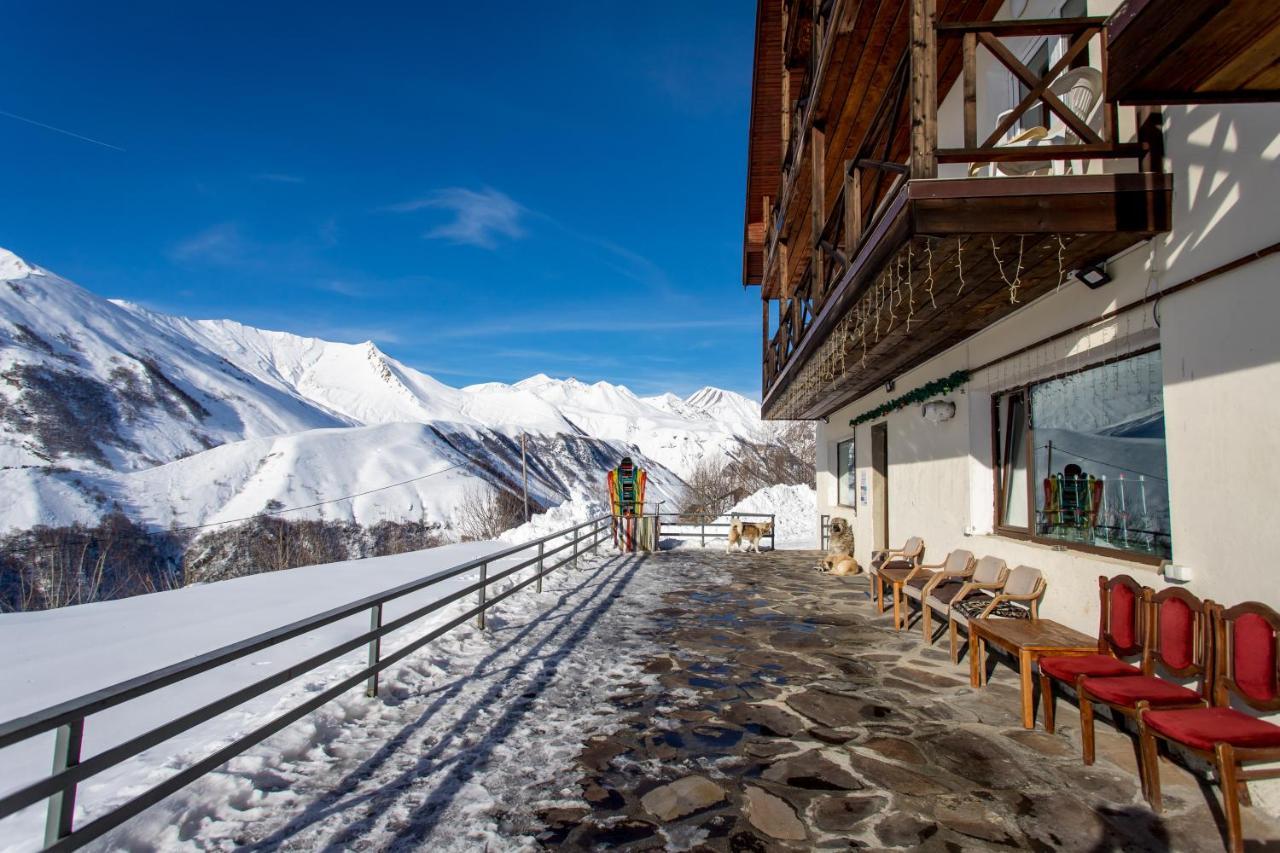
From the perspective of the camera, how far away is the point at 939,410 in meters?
7.86

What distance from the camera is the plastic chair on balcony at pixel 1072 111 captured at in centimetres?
475

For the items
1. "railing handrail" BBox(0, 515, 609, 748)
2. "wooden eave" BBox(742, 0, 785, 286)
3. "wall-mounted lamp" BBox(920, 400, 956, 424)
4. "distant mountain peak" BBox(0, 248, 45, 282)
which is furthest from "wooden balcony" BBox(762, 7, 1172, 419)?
"distant mountain peak" BBox(0, 248, 45, 282)

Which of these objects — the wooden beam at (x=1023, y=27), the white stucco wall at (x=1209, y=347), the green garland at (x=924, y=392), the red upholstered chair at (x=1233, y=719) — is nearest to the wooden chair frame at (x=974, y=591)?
the white stucco wall at (x=1209, y=347)

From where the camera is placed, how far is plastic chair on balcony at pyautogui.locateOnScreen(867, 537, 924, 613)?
804 cm

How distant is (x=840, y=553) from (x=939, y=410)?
510cm

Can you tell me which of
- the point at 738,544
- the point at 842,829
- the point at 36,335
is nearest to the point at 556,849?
the point at 842,829

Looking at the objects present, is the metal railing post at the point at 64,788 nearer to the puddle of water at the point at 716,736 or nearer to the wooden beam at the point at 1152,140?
the puddle of water at the point at 716,736

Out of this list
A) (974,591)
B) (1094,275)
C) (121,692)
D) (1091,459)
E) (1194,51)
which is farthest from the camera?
(974,591)

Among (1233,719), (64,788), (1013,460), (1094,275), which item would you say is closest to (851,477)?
(1013,460)

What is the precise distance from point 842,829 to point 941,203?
327 centimetres

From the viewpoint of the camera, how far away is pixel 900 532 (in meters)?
9.84

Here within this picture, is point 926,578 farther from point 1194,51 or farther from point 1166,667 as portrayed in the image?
point 1194,51

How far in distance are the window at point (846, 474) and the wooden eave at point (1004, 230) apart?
7769 mm

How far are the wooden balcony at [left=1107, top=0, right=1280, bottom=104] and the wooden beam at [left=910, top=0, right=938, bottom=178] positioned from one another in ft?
3.88
